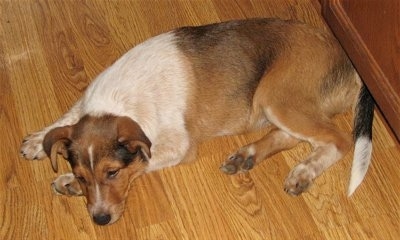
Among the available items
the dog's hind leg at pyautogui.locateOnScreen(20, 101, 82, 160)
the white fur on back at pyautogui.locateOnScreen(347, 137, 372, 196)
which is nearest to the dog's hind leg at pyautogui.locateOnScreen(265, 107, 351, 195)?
the white fur on back at pyautogui.locateOnScreen(347, 137, 372, 196)

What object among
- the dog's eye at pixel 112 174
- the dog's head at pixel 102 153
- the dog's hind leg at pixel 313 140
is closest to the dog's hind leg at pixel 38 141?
the dog's head at pixel 102 153

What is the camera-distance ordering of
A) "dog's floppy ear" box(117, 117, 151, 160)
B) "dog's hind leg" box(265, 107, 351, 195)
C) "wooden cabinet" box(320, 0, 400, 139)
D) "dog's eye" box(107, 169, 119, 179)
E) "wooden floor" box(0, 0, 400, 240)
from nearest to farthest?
"wooden cabinet" box(320, 0, 400, 139), "dog's floppy ear" box(117, 117, 151, 160), "dog's eye" box(107, 169, 119, 179), "wooden floor" box(0, 0, 400, 240), "dog's hind leg" box(265, 107, 351, 195)

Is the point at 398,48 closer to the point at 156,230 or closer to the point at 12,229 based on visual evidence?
the point at 156,230

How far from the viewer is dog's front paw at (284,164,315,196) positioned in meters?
3.47

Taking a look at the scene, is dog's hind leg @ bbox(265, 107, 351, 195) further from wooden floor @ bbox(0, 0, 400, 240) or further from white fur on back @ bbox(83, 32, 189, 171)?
white fur on back @ bbox(83, 32, 189, 171)

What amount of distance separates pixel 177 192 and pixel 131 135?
63 cm

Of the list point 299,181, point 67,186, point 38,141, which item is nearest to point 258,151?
point 299,181

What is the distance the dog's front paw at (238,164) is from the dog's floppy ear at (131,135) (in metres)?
0.64

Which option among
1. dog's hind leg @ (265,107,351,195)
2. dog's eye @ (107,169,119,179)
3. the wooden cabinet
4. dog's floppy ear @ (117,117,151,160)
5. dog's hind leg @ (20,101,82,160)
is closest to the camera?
the wooden cabinet

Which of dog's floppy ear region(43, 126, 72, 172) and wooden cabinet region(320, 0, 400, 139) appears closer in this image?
wooden cabinet region(320, 0, 400, 139)

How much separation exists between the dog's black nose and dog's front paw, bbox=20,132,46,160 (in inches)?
26.8

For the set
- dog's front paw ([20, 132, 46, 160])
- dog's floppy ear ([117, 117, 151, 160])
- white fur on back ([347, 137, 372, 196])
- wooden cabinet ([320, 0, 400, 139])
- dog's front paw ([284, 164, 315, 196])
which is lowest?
dog's front paw ([20, 132, 46, 160])

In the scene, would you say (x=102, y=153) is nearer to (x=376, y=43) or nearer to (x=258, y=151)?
(x=258, y=151)

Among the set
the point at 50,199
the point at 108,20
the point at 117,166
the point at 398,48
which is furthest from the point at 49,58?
the point at 398,48
